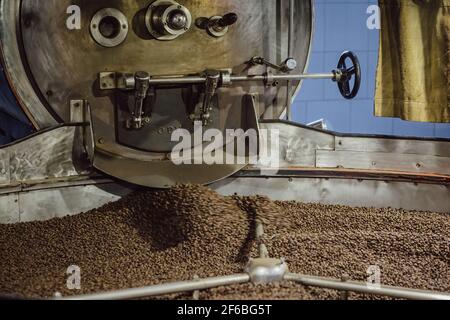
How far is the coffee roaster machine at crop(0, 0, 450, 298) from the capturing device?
210 cm

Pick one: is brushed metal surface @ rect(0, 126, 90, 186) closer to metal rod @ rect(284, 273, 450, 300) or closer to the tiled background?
metal rod @ rect(284, 273, 450, 300)

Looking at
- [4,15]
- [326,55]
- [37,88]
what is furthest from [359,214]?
[326,55]

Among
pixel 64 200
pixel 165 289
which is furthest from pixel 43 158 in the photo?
pixel 165 289

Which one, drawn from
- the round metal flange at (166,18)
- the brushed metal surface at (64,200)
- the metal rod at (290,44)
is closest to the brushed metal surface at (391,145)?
the metal rod at (290,44)

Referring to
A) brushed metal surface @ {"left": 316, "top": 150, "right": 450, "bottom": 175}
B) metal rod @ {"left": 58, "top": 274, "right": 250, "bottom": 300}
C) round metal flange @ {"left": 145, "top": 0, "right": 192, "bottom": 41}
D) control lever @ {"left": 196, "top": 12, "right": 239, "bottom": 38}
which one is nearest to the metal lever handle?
control lever @ {"left": 196, "top": 12, "right": 239, "bottom": 38}

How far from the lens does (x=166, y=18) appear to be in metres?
2.20

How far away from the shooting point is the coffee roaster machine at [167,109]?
2.10 meters

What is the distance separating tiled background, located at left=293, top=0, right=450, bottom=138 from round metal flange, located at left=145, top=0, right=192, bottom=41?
1.99 metres

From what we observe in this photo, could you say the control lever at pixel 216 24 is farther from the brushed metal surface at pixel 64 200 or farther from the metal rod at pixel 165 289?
the metal rod at pixel 165 289

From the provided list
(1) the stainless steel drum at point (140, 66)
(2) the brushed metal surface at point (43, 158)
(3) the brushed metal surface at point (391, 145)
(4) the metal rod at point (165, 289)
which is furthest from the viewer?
(3) the brushed metal surface at point (391, 145)

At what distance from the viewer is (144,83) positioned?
83.4 inches

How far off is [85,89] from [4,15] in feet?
1.25
